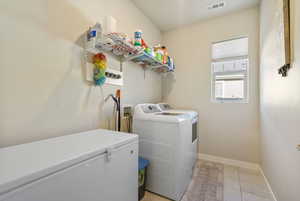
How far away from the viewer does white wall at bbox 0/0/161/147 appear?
94 centimetres

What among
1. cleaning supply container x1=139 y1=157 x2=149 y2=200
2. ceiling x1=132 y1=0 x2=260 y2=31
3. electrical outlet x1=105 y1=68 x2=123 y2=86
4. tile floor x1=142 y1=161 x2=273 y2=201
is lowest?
tile floor x1=142 y1=161 x2=273 y2=201

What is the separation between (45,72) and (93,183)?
97 centimetres

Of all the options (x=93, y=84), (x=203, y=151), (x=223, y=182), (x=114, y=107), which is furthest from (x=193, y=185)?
(x=93, y=84)

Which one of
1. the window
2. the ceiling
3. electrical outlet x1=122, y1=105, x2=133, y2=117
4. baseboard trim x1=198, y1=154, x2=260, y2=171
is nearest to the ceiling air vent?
the ceiling

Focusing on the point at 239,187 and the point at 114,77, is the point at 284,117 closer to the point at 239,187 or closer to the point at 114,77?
the point at 239,187

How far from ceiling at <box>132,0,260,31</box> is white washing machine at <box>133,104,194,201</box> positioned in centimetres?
182

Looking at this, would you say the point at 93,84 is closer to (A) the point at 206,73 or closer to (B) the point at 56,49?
(B) the point at 56,49

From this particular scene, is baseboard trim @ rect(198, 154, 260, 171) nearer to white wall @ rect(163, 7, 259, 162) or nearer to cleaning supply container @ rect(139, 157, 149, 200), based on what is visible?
white wall @ rect(163, 7, 259, 162)

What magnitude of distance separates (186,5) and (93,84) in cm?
197

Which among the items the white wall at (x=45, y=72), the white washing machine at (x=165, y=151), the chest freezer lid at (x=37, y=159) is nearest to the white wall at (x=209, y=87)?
the white washing machine at (x=165, y=151)

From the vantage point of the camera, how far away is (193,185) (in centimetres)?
184

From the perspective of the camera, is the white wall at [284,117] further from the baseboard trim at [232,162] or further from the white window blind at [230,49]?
the white window blind at [230,49]

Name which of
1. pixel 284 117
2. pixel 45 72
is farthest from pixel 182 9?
pixel 45 72

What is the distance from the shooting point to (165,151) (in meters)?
1.57
